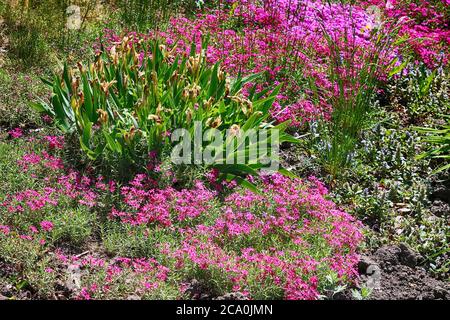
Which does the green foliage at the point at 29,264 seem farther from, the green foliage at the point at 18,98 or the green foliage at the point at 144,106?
the green foliage at the point at 18,98

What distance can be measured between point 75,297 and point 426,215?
270cm

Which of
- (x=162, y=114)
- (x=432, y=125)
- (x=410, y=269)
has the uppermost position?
(x=162, y=114)

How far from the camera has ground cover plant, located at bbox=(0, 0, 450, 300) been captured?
12.7 ft

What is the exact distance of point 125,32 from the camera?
6.66 metres

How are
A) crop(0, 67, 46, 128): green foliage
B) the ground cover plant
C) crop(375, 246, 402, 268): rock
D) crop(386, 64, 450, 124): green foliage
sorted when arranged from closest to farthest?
the ground cover plant
crop(375, 246, 402, 268): rock
crop(0, 67, 46, 128): green foliage
crop(386, 64, 450, 124): green foliage

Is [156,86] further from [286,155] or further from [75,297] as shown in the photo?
[75,297]

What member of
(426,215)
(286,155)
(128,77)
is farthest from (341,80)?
(128,77)

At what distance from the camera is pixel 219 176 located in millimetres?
4730

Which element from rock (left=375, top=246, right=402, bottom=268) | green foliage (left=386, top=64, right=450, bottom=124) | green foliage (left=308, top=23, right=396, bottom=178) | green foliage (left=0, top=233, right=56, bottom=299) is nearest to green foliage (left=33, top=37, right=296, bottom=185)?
green foliage (left=308, top=23, right=396, bottom=178)

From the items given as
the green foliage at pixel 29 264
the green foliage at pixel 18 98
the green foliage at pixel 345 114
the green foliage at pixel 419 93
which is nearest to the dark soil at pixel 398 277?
the green foliage at pixel 345 114

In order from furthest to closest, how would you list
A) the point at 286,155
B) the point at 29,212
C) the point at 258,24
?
the point at 258,24, the point at 286,155, the point at 29,212

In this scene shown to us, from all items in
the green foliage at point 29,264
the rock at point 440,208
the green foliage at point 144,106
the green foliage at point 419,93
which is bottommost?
the rock at point 440,208

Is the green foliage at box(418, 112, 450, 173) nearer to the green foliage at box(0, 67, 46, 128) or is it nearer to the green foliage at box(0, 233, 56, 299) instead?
the green foliage at box(0, 233, 56, 299)

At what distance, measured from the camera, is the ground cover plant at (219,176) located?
3.86 meters
